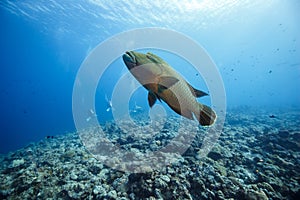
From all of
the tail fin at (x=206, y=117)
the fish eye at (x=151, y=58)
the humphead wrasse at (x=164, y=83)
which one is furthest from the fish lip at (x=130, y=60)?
the tail fin at (x=206, y=117)

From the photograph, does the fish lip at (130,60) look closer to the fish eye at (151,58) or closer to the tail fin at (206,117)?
the fish eye at (151,58)

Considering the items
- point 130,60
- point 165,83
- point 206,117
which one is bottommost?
point 206,117

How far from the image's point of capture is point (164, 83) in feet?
3.46

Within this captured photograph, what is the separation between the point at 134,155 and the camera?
244 inches

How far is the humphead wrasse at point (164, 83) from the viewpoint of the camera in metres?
0.98

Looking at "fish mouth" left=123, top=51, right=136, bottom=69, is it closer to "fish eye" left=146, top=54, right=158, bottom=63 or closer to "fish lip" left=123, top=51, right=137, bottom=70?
"fish lip" left=123, top=51, right=137, bottom=70

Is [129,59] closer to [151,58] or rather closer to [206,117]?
[151,58]

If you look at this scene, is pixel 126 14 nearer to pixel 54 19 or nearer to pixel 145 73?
pixel 54 19

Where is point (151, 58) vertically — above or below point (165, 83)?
above

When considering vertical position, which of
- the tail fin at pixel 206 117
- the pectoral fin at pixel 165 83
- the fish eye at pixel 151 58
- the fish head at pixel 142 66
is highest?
the fish eye at pixel 151 58

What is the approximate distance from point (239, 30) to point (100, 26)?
32.5m

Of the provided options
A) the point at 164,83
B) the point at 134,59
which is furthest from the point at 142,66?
the point at 164,83

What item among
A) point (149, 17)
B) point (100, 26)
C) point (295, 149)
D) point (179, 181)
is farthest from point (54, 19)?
point (295, 149)

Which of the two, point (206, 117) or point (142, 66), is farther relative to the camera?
point (206, 117)
